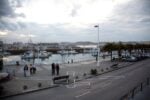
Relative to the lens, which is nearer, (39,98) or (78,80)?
(39,98)

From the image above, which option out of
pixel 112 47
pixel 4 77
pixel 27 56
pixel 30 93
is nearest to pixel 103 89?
pixel 30 93

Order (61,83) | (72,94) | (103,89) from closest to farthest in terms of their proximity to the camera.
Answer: (72,94) → (103,89) → (61,83)

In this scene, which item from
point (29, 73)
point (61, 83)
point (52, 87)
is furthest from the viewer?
point (29, 73)

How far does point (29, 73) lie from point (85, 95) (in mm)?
15029

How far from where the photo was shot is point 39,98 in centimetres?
1831

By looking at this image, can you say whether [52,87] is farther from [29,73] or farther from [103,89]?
[29,73]

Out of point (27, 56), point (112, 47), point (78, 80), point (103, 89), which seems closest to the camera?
point (103, 89)

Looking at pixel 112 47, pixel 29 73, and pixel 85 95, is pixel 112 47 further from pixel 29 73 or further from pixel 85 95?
pixel 85 95

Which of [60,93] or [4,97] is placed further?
[60,93]

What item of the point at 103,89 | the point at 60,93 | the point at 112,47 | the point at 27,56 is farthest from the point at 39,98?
the point at 27,56

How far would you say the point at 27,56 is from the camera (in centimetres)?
11381

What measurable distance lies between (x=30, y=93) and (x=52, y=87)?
3.51 metres

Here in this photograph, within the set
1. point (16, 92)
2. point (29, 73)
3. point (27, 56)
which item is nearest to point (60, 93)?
point (16, 92)

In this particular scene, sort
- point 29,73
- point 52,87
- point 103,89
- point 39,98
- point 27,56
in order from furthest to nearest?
point 27,56
point 29,73
point 52,87
point 103,89
point 39,98
